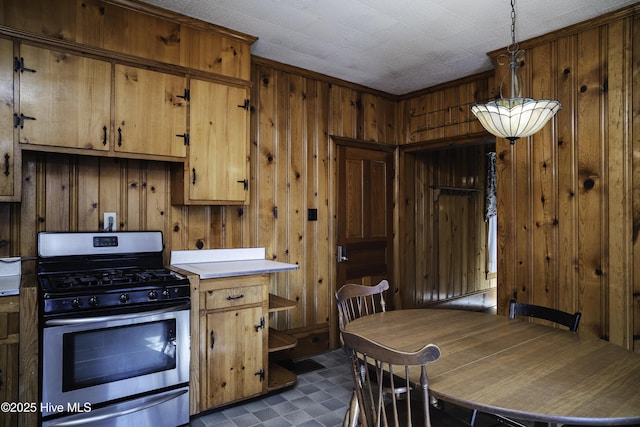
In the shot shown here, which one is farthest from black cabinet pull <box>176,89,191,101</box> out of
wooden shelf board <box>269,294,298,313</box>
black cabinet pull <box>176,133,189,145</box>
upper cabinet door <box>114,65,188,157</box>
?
wooden shelf board <box>269,294,298,313</box>

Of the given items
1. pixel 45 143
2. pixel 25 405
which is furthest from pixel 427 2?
pixel 25 405

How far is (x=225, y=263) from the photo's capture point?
3.13 metres

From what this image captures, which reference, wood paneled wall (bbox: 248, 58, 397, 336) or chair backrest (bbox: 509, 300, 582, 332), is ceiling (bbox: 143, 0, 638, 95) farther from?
chair backrest (bbox: 509, 300, 582, 332)

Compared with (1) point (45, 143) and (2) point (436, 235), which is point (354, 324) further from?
(2) point (436, 235)

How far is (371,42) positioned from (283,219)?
1694mm

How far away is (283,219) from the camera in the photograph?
3650 millimetres

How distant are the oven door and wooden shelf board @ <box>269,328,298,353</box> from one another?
2.26ft

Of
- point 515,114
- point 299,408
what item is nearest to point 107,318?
point 299,408

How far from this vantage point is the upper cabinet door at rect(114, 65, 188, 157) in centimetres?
254

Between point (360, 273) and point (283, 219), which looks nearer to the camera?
point (283, 219)

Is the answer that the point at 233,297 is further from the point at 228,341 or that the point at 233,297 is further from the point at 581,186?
the point at 581,186

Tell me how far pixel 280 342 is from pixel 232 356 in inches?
18.1

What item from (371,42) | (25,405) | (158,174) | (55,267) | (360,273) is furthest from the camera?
(360,273)

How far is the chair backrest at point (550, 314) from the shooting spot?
208 cm
